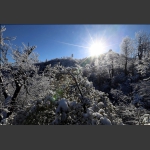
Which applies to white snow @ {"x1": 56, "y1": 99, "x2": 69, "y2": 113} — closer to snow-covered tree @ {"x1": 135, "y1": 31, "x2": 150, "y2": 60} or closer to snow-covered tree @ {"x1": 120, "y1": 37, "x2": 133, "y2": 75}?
snow-covered tree @ {"x1": 120, "y1": 37, "x2": 133, "y2": 75}

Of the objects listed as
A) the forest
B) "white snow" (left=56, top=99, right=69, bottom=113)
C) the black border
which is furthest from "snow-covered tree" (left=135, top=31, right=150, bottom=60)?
"white snow" (left=56, top=99, right=69, bottom=113)

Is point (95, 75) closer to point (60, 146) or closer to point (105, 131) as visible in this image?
point (105, 131)

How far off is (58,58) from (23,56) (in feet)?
3.07

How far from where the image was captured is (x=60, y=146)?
1848mm

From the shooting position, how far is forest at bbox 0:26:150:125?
2453 mm

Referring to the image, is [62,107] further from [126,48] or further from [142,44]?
[142,44]

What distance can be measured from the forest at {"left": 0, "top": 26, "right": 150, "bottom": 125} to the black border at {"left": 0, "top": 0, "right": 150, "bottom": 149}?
0.68 feet
